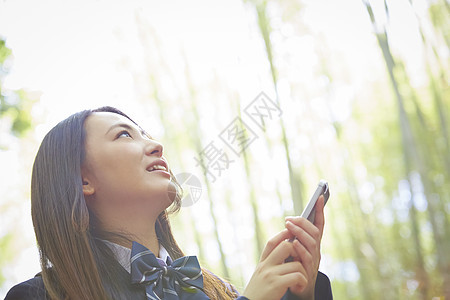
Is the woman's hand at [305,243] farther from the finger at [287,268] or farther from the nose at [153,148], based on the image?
the nose at [153,148]

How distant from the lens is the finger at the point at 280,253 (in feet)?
2.63

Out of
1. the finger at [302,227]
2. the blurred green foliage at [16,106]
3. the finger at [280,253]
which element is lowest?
the finger at [280,253]

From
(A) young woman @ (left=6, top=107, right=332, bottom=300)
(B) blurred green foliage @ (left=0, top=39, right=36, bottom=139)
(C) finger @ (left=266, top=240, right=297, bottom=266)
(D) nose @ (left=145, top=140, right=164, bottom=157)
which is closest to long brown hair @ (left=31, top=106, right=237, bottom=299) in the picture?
(A) young woman @ (left=6, top=107, right=332, bottom=300)

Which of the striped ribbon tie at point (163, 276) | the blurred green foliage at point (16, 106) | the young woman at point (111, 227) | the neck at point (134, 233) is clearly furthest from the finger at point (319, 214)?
the blurred green foliage at point (16, 106)

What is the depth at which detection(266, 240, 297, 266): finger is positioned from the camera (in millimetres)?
802

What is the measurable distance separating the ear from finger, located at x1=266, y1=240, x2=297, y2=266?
1.48ft

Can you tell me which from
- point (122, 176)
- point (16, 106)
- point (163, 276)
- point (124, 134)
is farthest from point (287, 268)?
point (16, 106)

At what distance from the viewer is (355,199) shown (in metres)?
7.23

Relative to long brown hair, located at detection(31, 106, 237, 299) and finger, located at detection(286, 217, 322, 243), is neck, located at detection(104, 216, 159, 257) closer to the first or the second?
long brown hair, located at detection(31, 106, 237, 299)

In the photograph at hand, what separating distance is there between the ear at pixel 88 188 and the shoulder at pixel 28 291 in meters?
0.21

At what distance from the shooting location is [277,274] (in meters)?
0.79

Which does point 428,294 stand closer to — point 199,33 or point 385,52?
point 385,52

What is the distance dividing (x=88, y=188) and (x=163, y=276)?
269 mm

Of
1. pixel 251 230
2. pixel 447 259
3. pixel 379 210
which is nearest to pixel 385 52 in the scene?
pixel 447 259
